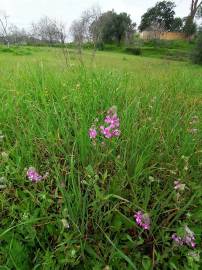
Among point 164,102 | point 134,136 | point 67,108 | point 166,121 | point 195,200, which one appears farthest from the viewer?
point 164,102

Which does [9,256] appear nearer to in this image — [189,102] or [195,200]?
[195,200]

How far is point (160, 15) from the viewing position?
4412 cm

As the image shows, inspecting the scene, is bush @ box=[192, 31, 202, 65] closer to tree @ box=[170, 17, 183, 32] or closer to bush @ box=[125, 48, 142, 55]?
bush @ box=[125, 48, 142, 55]

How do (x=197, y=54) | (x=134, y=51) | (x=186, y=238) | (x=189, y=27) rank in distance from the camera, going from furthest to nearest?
(x=189, y=27) < (x=134, y=51) < (x=197, y=54) < (x=186, y=238)

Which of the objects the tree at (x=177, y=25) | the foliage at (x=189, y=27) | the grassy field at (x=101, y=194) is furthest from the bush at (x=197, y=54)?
the tree at (x=177, y=25)

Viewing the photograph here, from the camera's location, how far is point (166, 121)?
1.71 m

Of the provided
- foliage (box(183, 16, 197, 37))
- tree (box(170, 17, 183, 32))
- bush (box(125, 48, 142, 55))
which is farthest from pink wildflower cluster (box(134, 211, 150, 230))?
tree (box(170, 17, 183, 32))

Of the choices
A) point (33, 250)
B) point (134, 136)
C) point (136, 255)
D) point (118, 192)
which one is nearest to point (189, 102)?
point (134, 136)

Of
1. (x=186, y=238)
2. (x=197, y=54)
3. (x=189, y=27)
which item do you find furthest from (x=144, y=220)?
(x=189, y=27)

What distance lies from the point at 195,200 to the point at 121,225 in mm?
400

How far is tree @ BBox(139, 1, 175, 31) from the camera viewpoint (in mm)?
42938

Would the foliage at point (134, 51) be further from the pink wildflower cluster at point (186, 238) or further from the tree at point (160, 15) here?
Answer: the pink wildflower cluster at point (186, 238)

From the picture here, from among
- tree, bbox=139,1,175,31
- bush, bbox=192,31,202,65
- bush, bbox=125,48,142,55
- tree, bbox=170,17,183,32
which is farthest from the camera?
tree, bbox=170,17,183,32

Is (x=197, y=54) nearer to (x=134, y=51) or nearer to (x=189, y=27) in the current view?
(x=134, y=51)
